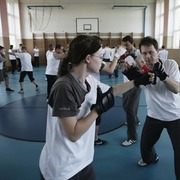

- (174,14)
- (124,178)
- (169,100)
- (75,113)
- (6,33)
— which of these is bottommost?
(124,178)

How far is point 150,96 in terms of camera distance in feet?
6.88

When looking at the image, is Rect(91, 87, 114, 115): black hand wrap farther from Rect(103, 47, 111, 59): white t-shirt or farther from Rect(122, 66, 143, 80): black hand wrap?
Rect(103, 47, 111, 59): white t-shirt

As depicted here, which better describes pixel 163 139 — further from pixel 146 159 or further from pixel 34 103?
pixel 34 103

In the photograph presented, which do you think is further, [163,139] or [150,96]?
[163,139]

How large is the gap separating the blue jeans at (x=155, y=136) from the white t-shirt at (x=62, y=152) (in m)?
1.10

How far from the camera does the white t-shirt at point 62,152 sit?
41.8 inches

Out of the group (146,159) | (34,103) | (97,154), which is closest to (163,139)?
(146,159)

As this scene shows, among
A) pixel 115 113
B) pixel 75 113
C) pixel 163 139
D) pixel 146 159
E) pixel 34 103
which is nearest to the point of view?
pixel 75 113

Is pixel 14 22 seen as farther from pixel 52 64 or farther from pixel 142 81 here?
pixel 142 81

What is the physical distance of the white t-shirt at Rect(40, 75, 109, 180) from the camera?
3.49 feet

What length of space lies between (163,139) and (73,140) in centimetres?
253

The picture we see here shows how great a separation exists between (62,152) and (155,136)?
1.42m

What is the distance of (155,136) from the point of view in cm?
219

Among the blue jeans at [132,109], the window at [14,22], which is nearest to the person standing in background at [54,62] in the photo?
the blue jeans at [132,109]
